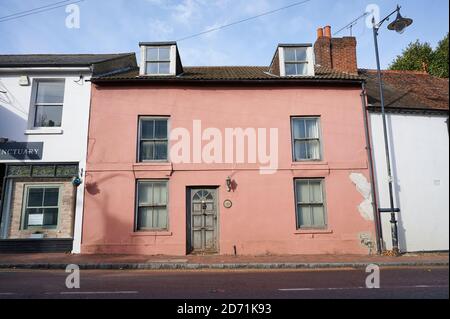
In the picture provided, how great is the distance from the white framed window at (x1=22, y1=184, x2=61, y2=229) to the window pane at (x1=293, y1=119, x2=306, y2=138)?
31.0 ft

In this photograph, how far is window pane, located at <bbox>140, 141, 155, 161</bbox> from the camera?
38.7 ft

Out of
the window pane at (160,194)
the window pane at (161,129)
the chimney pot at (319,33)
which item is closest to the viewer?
the window pane at (160,194)

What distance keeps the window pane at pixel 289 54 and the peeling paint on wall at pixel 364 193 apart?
5549 millimetres

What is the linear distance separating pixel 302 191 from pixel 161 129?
5996mm

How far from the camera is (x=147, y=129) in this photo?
1201 centimetres

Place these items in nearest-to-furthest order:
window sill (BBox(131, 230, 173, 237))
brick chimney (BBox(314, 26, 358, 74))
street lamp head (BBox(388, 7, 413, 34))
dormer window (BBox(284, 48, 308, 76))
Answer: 1. street lamp head (BBox(388, 7, 413, 34))
2. window sill (BBox(131, 230, 173, 237))
3. dormer window (BBox(284, 48, 308, 76))
4. brick chimney (BBox(314, 26, 358, 74))

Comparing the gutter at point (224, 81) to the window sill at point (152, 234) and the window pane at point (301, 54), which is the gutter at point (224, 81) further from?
the window sill at point (152, 234)

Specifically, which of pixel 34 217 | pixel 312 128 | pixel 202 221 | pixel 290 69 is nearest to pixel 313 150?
pixel 312 128

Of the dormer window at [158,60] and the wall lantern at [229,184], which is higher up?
the dormer window at [158,60]

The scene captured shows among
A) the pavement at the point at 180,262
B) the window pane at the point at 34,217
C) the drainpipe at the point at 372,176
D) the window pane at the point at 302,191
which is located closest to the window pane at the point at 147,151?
the pavement at the point at 180,262

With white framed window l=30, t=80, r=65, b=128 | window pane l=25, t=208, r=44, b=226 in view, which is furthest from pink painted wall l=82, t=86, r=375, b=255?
window pane l=25, t=208, r=44, b=226

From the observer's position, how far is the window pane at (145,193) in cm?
1144

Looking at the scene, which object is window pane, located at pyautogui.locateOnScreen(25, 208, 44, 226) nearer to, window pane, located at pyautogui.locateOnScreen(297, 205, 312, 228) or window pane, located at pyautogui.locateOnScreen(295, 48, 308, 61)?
window pane, located at pyautogui.locateOnScreen(297, 205, 312, 228)
